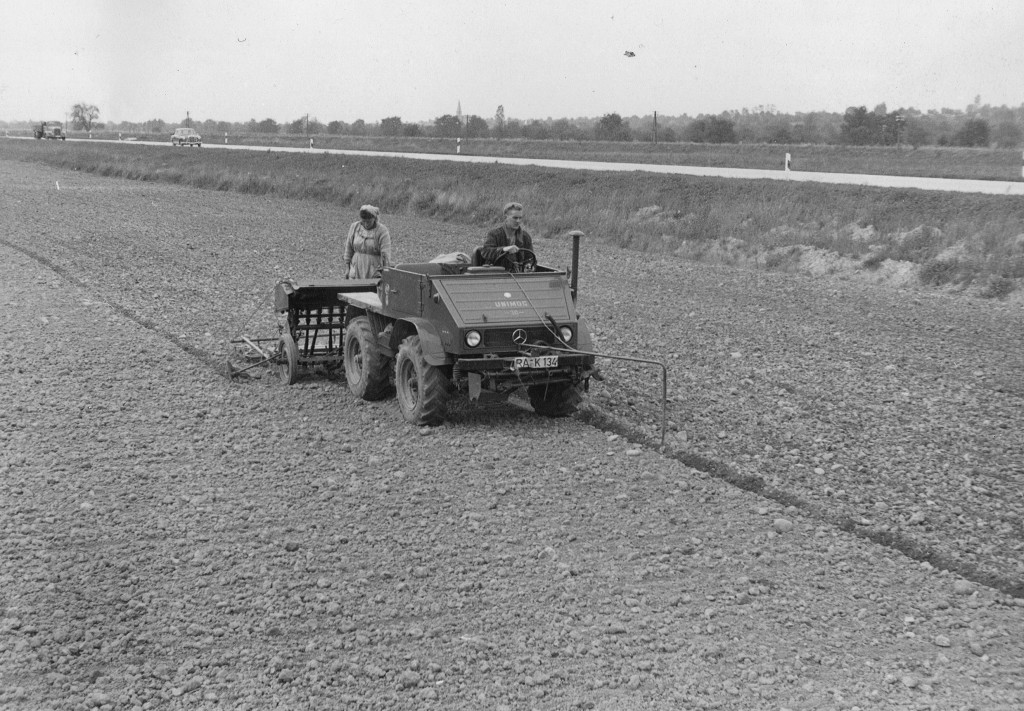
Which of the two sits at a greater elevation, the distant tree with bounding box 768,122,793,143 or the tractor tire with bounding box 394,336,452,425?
the distant tree with bounding box 768,122,793,143

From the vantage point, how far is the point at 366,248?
13.7 m

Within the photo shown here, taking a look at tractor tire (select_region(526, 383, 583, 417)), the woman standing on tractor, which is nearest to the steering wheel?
tractor tire (select_region(526, 383, 583, 417))

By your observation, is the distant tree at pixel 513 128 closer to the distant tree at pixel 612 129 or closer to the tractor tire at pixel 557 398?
the distant tree at pixel 612 129

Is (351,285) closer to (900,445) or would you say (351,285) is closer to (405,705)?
(900,445)

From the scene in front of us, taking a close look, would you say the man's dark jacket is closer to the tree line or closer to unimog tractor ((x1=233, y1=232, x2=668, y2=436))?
unimog tractor ((x1=233, y1=232, x2=668, y2=436))

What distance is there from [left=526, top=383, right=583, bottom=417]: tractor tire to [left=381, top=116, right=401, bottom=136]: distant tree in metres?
75.8

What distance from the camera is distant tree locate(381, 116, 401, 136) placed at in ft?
281

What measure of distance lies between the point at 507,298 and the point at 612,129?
190 feet

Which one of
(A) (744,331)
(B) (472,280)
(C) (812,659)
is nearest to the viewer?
(C) (812,659)

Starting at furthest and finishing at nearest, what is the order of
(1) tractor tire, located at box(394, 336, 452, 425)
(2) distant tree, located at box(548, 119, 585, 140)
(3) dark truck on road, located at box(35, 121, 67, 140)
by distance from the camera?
(3) dark truck on road, located at box(35, 121, 67, 140)
(2) distant tree, located at box(548, 119, 585, 140)
(1) tractor tire, located at box(394, 336, 452, 425)

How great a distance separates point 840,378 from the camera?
1341 centimetres

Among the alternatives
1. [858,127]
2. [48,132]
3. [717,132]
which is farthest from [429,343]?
[48,132]

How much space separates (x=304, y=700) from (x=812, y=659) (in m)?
2.73

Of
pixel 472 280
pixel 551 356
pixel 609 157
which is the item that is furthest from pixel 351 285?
pixel 609 157
